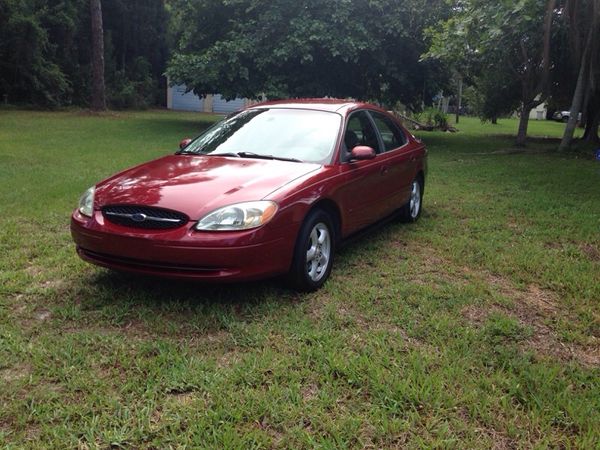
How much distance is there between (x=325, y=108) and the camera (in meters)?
5.42

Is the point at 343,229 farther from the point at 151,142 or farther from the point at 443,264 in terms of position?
the point at 151,142

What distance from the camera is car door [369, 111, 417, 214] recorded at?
572 centimetres

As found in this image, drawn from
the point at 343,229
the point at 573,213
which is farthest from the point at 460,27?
the point at 343,229

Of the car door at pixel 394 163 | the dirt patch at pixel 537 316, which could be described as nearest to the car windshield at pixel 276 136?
the car door at pixel 394 163

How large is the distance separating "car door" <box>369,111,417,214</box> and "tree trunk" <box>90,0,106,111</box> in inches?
830

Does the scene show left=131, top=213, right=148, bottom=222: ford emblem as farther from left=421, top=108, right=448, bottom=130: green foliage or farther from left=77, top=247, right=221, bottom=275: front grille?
left=421, top=108, right=448, bottom=130: green foliage

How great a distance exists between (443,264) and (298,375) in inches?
97.9

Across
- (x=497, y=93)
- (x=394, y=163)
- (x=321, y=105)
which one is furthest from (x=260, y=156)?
(x=497, y=93)

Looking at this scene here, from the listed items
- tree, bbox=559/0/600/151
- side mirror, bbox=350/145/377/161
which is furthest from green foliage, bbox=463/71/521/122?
side mirror, bbox=350/145/377/161

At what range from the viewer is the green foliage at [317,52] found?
16953 mm

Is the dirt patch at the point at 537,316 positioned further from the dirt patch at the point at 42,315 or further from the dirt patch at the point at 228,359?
the dirt patch at the point at 42,315

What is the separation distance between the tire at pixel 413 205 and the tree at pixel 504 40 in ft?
16.3

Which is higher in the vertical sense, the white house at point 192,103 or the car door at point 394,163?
the car door at point 394,163

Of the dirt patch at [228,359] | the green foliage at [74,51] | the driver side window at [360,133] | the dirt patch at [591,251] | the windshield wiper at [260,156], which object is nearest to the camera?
the dirt patch at [228,359]
